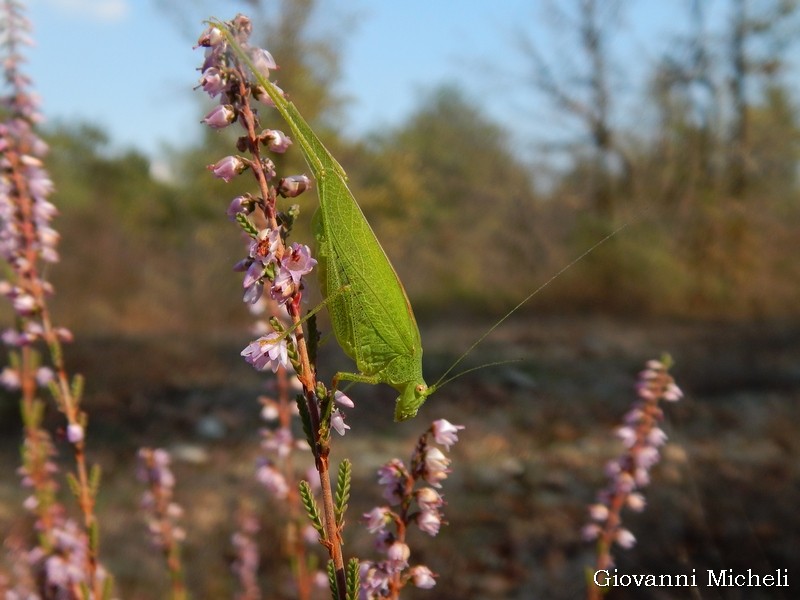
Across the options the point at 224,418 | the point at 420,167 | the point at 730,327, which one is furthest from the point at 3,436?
the point at 420,167

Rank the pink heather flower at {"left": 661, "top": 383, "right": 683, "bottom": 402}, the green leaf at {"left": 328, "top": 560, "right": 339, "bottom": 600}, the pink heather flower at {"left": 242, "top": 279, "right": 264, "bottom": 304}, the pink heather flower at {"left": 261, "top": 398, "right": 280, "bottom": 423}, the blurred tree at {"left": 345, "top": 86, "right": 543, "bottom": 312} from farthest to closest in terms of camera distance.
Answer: the blurred tree at {"left": 345, "top": 86, "right": 543, "bottom": 312} → the pink heather flower at {"left": 261, "top": 398, "right": 280, "bottom": 423} → the pink heather flower at {"left": 661, "top": 383, "right": 683, "bottom": 402} → the pink heather flower at {"left": 242, "top": 279, "right": 264, "bottom": 304} → the green leaf at {"left": 328, "top": 560, "right": 339, "bottom": 600}

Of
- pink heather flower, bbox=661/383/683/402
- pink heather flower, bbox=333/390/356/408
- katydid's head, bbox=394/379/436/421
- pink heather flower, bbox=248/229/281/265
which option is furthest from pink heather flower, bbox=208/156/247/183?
pink heather flower, bbox=661/383/683/402

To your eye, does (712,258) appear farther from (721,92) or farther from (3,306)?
(3,306)

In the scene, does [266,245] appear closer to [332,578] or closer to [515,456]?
[332,578]

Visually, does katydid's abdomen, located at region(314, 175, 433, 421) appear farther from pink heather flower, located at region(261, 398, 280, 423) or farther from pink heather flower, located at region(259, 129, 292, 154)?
pink heather flower, located at region(261, 398, 280, 423)

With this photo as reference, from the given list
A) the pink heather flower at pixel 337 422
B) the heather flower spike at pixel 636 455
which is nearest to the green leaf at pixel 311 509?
the pink heather flower at pixel 337 422

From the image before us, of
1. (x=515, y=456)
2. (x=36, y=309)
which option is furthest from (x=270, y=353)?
(x=515, y=456)
